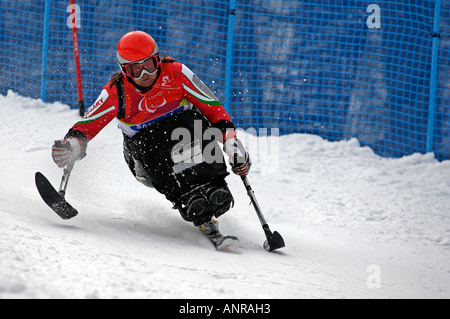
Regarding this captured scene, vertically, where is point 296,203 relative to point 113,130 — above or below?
below

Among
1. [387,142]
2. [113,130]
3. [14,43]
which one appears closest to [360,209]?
[387,142]

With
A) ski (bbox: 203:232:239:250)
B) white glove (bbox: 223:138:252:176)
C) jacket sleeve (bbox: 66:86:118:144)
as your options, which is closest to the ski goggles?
jacket sleeve (bbox: 66:86:118:144)

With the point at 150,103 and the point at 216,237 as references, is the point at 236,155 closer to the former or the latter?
the point at 216,237

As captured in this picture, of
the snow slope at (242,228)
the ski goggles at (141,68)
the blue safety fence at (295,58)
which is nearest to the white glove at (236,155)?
the snow slope at (242,228)

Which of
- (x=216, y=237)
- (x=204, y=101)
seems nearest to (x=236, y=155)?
(x=204, y=101)

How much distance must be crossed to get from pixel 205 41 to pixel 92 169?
2.84m

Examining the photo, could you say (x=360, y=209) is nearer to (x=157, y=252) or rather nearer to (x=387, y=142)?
(x=387, y=142)

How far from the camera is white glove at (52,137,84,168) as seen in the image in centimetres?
381

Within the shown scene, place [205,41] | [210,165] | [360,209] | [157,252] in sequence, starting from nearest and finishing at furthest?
[157,252] → [210,165] → [360,209] → [205,41]

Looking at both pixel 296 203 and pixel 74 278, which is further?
pixel 296 203

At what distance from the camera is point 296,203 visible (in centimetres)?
574

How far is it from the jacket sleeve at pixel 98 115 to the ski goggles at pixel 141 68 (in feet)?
0.69

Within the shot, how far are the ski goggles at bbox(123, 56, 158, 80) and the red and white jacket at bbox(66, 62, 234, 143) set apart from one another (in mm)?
106
